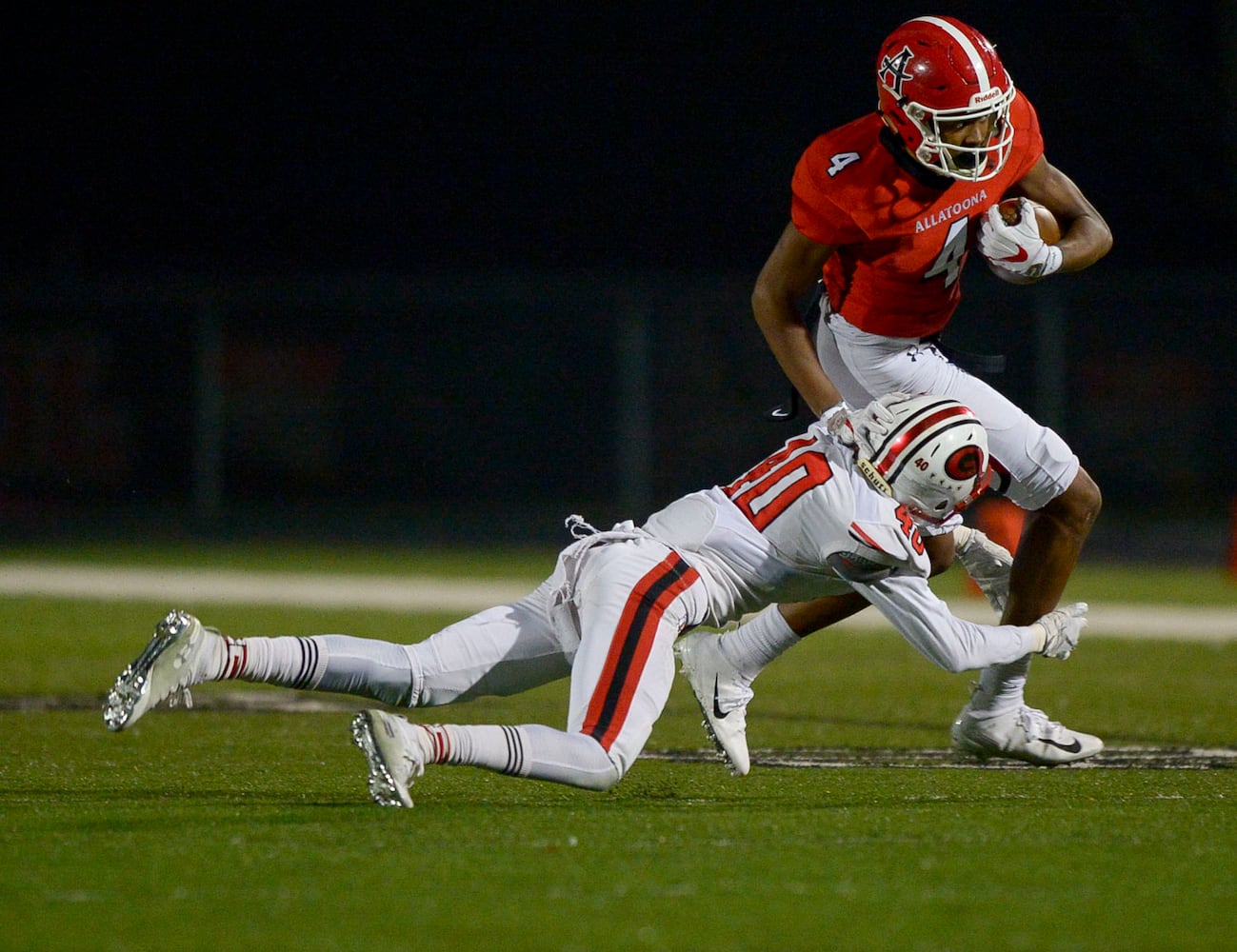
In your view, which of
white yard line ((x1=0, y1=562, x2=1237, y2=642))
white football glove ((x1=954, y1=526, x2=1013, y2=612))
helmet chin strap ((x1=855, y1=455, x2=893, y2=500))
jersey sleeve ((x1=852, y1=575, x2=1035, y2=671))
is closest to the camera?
jersey sleeve ((x1=852, y1=575, x2=1035, y2=671))

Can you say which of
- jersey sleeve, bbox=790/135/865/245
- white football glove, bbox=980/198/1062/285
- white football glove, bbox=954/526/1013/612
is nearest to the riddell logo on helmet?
white football glove, bbox=980/198/1062/285

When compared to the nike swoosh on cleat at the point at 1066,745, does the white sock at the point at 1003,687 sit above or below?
above

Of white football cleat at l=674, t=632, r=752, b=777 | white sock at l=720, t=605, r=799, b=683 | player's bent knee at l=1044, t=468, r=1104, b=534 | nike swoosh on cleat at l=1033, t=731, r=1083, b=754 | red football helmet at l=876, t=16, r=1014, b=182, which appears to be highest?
red football helmet at l=876, t=16, r=1014, b=182

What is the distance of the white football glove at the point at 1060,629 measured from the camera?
4.56 meters

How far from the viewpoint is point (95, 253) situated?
A: 868 inches

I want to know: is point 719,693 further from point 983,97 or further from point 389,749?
point 983,97

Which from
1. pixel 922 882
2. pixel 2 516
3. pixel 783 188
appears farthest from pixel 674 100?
pixel 922 882

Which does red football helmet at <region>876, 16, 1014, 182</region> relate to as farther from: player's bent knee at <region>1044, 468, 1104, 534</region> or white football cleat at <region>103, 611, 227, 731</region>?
white football cleat at <region>103, 611, 227, 731</region>

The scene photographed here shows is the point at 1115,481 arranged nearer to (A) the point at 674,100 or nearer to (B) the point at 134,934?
(A) the point at 674,100

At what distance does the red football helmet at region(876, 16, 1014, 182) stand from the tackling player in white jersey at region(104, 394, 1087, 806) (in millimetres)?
821

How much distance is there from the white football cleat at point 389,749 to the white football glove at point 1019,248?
2077 millimetres

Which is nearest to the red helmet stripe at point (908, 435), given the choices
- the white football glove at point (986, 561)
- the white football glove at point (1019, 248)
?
the white football glove at point (1019, 248)

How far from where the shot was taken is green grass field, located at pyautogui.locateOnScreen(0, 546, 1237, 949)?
3.01 meters

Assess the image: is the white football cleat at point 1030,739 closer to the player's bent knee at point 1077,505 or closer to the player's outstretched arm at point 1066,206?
the player's bent knee at point 1077,505
